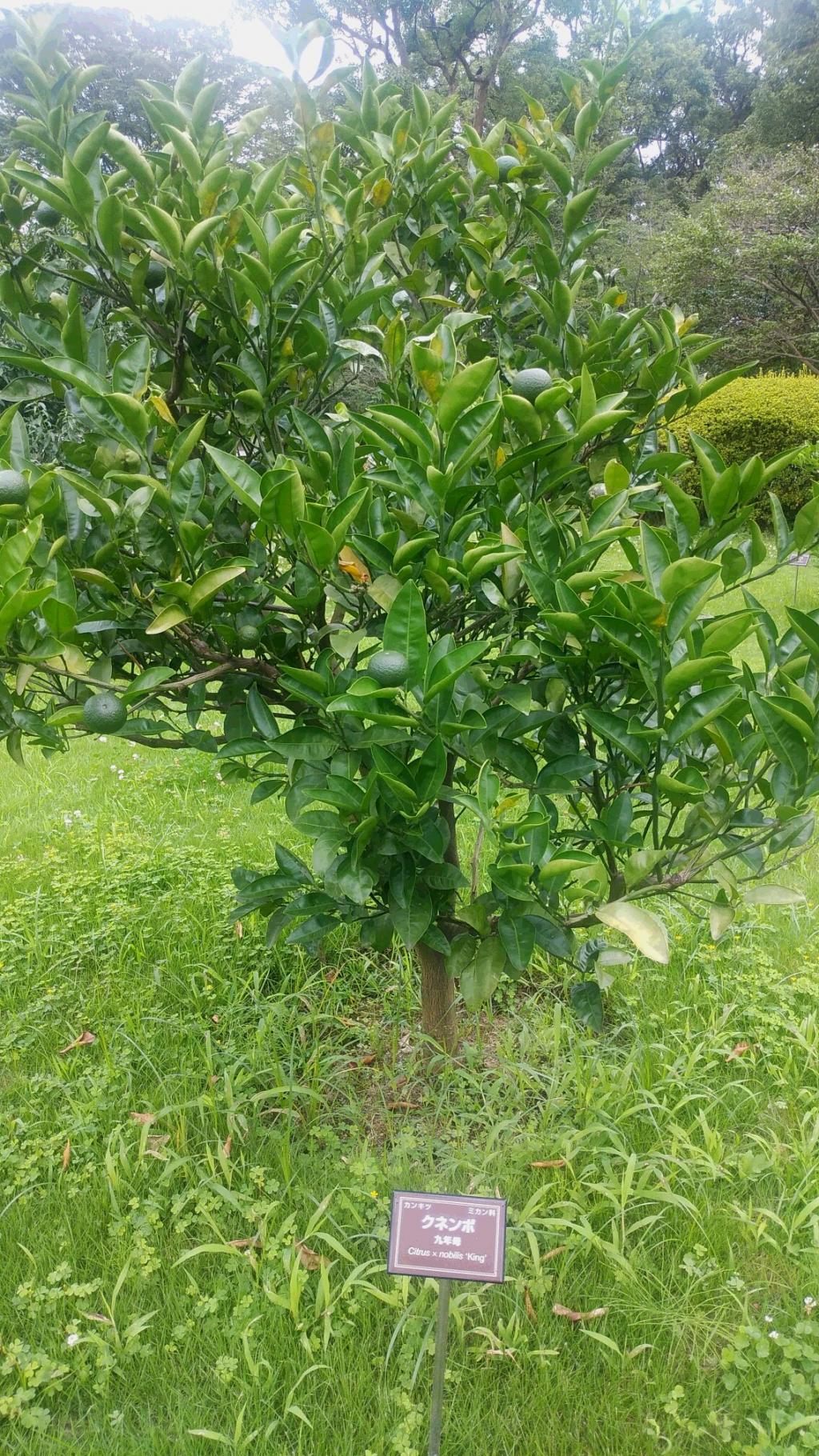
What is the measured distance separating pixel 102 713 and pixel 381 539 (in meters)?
0.47

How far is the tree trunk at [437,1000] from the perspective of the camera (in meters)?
2.16

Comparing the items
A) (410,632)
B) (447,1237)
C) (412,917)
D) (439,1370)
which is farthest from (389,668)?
(439,1370)

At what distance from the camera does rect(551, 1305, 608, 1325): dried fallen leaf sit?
5.41 ft

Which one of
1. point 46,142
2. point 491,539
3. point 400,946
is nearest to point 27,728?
point 491,539

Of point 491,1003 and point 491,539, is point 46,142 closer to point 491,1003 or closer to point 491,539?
point 491,539

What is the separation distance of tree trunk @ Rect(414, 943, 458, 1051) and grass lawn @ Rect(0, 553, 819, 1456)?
67mm

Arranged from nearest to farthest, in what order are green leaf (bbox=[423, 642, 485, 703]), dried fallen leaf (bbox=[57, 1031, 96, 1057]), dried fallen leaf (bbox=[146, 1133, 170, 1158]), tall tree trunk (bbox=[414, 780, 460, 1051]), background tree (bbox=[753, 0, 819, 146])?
green leaf (bbox=[423, 642, 485, 703]), dried fallen leaf (bbox=[146, 1133, 170, 1158]), tall tree trunk (bbox=[414, 780, 460, 1051]), dried fallen leaf (bbox=[57, 1031, 96, 1057]), background tree (bbox=[753, 0, 819, 146])

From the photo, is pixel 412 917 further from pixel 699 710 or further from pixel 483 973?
pixel 699 710

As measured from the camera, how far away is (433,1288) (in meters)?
1.72

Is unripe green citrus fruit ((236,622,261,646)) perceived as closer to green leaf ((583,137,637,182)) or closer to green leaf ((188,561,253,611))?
green leaf ((188,561,253,611))

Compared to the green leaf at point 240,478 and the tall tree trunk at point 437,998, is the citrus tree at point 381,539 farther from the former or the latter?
the tall tree trunk at point 437,998

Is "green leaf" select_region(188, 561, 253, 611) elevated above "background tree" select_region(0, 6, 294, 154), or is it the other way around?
"background tree" select_region(0, 6, 294, 154)

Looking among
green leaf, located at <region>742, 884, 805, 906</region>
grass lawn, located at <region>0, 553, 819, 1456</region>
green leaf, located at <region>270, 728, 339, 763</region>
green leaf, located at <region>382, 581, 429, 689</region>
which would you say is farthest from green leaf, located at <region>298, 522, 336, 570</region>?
grass lawn, located at <region>0, 553, 819, 1456</region>

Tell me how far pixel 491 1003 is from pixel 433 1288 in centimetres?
92
